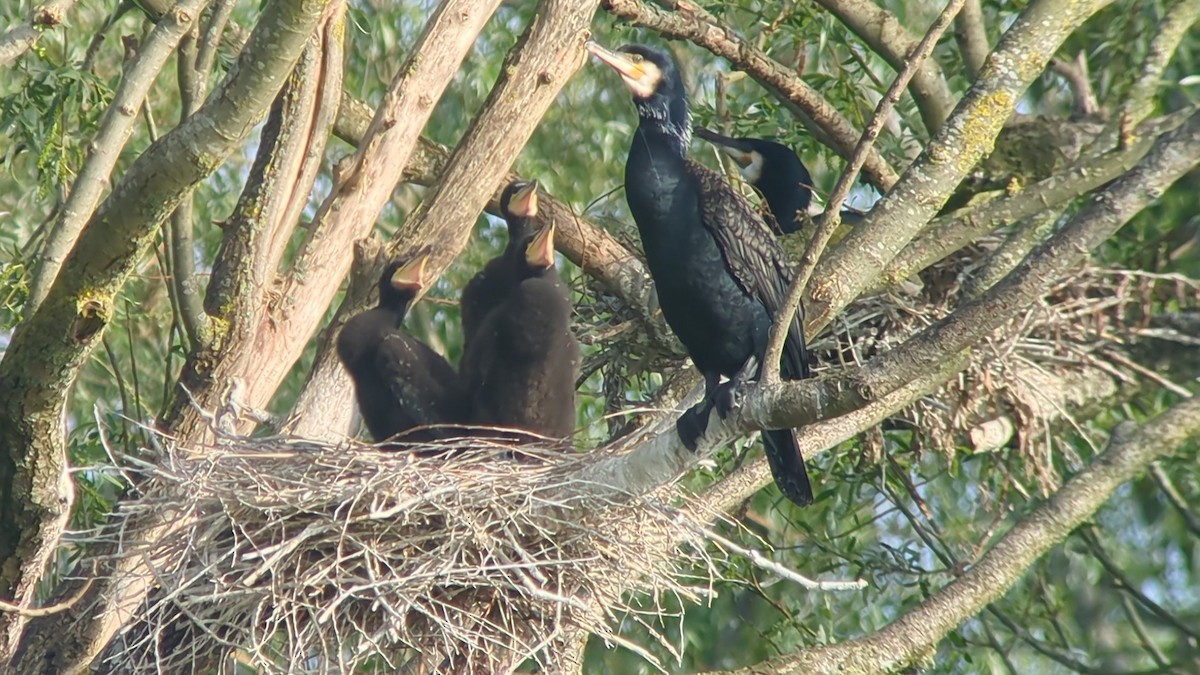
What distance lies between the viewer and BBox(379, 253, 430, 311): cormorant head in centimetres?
473

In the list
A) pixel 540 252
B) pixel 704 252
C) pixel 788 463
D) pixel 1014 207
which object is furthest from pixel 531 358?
pixel 1014 207

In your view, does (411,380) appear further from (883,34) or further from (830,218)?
(830,218)

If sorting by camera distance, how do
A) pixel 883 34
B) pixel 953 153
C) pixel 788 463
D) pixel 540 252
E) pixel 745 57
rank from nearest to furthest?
1. pixel 953 153
2. pixel 788 463
3. pixel 540 252
4. pixel 745 57
5. pixel 883 34

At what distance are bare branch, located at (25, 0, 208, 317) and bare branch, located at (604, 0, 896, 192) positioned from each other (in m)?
1.61

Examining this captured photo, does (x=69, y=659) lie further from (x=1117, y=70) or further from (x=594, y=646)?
(x=1117, y=70)

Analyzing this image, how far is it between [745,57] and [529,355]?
4.27 ft

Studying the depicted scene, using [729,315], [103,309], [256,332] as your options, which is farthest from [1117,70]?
[103,309]

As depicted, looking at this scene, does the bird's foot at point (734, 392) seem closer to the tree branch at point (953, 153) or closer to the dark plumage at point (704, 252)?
the dark plumage at point (704, 252)

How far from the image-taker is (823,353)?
532 centimetres

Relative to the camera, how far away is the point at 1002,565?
418 cm

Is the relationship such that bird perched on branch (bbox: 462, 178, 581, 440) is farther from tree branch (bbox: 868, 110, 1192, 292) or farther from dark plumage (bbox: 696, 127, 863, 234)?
dark plumage (bbox: 696, 127, 863, 234)

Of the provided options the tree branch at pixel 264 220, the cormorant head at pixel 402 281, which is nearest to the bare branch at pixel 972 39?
the cormorant head at pixel 402 281

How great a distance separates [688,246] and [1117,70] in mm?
3290

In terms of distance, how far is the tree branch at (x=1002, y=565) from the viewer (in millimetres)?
4004
